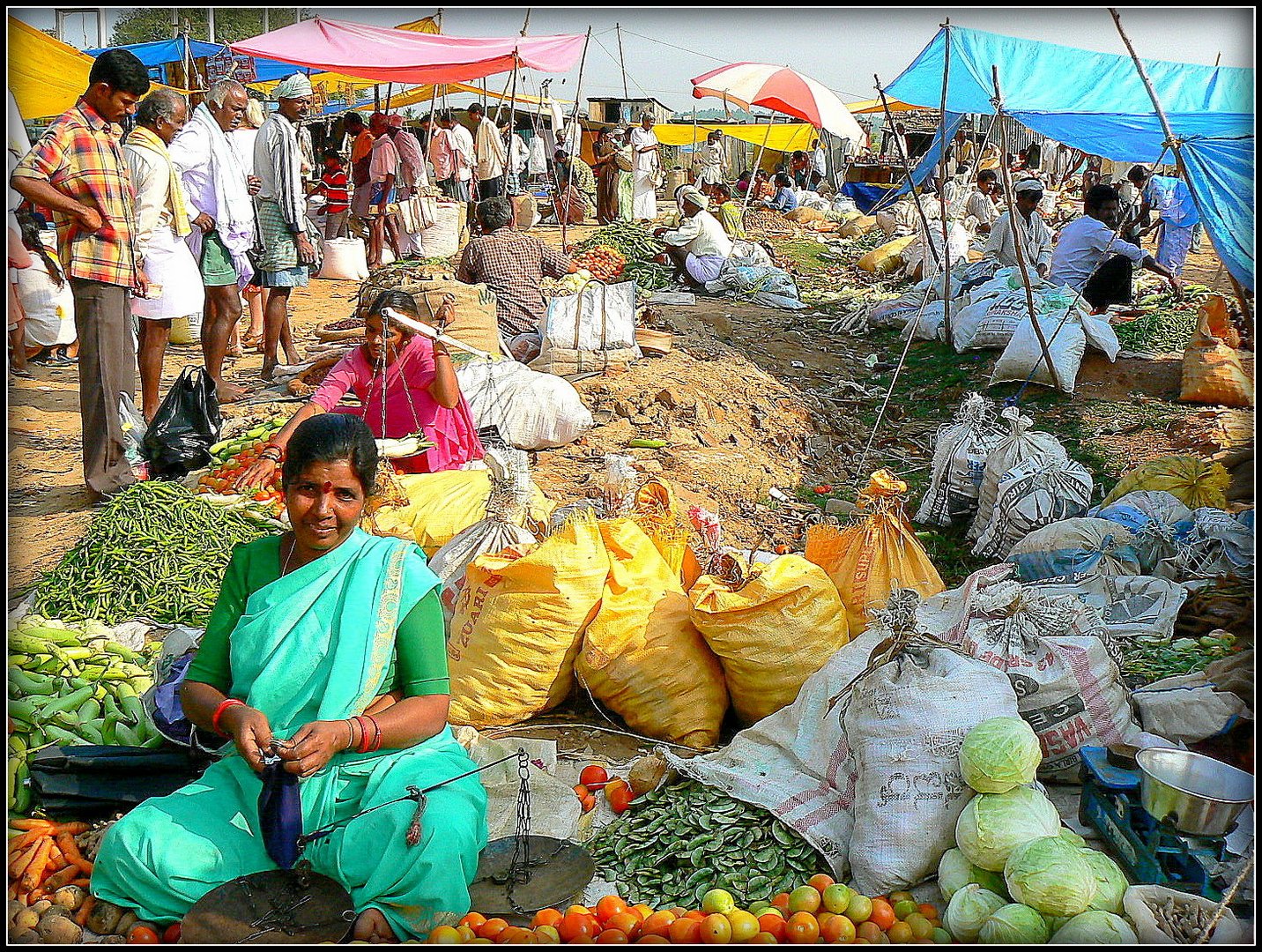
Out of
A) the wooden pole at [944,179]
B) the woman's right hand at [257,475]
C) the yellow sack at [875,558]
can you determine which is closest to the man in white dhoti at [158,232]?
Result: the woman's right hand at [257,475]

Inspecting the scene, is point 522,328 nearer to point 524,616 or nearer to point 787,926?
point 524,616

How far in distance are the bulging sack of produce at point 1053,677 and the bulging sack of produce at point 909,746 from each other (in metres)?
0.17

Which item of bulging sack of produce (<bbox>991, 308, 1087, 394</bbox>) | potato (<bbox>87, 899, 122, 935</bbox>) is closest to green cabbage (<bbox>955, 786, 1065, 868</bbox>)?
Result: potato (<bbox>87, 899, 122, 935</bbox>)

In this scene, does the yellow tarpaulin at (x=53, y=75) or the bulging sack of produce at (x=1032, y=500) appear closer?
the bulging sack of produce at (x=1032, y=500)

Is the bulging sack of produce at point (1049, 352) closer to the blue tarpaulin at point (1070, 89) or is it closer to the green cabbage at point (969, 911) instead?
the blue tarpaulin at point (1070, 89)

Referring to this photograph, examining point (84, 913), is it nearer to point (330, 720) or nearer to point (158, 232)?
point (330, 720)

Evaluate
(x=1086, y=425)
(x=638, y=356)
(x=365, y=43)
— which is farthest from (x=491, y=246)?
(x=1086, y=425)

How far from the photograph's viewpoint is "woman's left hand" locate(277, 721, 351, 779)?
2.15m

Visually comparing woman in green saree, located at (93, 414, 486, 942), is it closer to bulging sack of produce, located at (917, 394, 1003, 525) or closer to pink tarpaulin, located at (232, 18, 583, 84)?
bulging sack of produce, located at (917, 394, 1003, 525)

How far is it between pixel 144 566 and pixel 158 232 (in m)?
2.32

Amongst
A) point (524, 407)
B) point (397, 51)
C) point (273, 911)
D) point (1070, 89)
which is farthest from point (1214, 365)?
point (397, 51)

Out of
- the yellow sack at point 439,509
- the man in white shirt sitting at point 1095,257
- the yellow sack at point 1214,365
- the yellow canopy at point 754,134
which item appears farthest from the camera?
the yellow canopy at point 754,134

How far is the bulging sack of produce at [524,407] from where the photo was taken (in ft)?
19.9

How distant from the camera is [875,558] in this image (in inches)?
147
